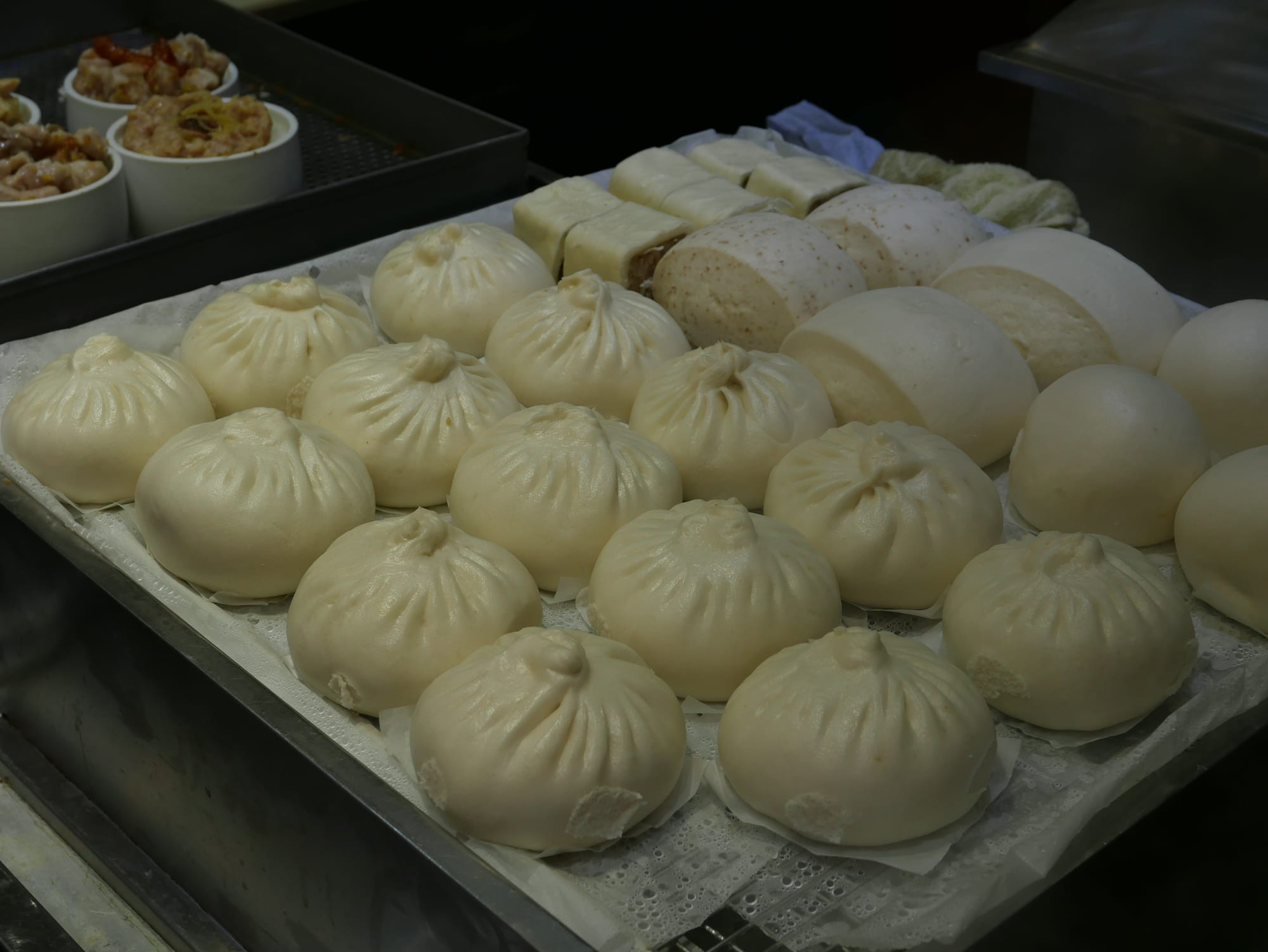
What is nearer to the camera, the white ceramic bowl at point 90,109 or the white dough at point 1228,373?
the white dough at point 1228,373

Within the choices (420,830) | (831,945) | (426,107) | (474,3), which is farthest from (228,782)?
(474,3)

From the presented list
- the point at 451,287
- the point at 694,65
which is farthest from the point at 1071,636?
the point at 694,65

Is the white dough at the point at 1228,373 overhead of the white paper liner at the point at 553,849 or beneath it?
overhead

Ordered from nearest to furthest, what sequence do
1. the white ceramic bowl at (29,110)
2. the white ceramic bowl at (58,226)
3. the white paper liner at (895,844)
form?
the white paper liner at (895,844)
the white ceramic bowl at (58,226)
the white ceramic bowl at (29,110)

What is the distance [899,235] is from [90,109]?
177cm

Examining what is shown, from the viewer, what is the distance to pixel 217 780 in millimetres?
1489

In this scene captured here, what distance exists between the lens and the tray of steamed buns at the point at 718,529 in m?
1.36

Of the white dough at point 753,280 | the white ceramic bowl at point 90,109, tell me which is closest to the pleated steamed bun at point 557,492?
the white dough at point 753,280

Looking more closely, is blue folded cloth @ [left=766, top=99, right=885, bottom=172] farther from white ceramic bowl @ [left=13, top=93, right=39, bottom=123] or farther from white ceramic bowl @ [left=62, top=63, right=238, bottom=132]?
white ceramic bowl @ [left=13, top=93, right=39, bottom=123]

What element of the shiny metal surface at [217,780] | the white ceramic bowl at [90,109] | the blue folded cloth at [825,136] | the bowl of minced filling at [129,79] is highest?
the bowl of minced filling at [129,79]

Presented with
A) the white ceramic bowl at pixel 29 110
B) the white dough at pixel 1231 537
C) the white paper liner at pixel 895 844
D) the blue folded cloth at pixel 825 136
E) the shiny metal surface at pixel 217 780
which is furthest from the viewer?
the blue folded cloth at pixel 825 136

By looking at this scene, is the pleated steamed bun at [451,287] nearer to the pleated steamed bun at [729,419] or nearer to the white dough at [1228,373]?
the pleated steamed bun at [729,419]

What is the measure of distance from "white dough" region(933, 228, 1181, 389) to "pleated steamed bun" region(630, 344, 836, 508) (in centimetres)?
45

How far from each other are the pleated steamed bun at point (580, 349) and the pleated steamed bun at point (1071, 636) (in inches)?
29.7
